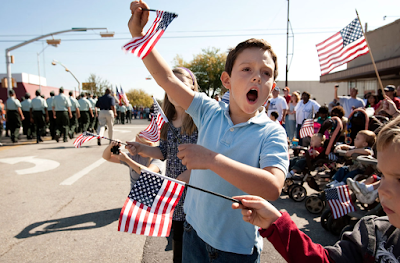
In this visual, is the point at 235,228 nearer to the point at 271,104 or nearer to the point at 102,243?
the point at 102,243

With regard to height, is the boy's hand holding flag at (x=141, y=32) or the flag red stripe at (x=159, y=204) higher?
the boy's hand holding flag at (x=141, y=32)

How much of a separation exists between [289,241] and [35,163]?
27.2 feet

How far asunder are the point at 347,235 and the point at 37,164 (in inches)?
320

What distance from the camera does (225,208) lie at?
147 cm

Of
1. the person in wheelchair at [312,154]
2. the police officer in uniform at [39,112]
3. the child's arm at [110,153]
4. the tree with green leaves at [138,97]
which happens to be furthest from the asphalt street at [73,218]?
the tree with green leaves at [138,97]

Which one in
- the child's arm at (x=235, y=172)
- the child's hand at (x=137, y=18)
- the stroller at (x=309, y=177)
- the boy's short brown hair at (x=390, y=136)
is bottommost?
the stroller at (x=309, y=177)

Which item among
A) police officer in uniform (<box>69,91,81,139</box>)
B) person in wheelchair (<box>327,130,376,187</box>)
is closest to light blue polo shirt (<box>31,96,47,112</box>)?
police officer in uniform (<box>69,91,81,139</box>)

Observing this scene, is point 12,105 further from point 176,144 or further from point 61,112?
point 176,144

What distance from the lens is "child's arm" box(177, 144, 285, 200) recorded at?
3.80 feet

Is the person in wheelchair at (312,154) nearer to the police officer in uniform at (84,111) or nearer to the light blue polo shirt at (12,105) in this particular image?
the police officer in uniform at (84,111)

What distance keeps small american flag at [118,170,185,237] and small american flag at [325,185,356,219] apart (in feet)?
9.28

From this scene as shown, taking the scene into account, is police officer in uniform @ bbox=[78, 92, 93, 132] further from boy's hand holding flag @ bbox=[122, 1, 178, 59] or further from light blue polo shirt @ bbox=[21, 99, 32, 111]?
boy's hand holding flag @ bbox=[122, 1, 178, 59]

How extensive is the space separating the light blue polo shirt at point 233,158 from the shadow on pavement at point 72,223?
2.87 metres

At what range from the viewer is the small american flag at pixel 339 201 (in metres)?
3.57
